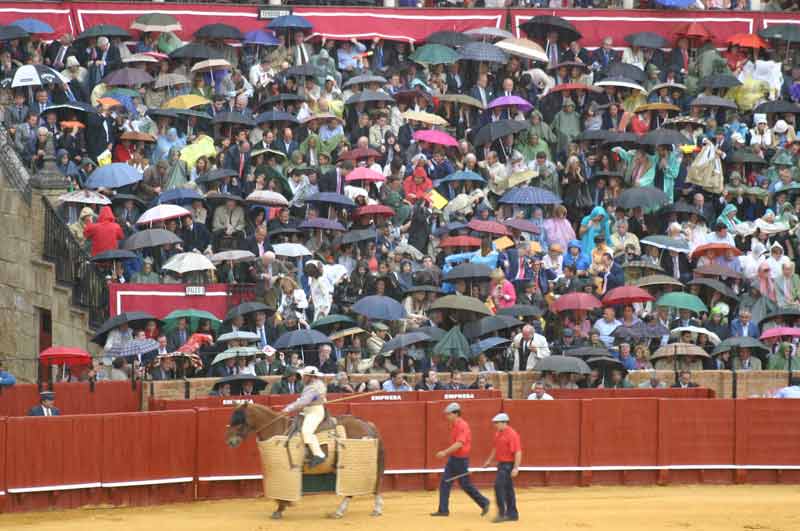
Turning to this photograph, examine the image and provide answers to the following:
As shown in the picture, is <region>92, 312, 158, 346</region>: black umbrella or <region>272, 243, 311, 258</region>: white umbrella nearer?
<region>92, 312, 158, 346</region>: black umbrella

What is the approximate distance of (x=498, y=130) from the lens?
36.7m

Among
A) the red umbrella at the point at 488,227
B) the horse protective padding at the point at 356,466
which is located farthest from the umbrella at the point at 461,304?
the horse protective padding at the point at 356,466

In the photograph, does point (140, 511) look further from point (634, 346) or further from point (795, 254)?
point (795, 254)

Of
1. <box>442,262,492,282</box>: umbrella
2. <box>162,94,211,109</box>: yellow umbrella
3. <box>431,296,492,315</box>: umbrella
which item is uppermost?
<box>162,94,211,109</box>: yellow umbrella

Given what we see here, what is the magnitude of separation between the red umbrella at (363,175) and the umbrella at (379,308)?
3.83 m

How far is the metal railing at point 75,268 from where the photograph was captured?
32.4 m

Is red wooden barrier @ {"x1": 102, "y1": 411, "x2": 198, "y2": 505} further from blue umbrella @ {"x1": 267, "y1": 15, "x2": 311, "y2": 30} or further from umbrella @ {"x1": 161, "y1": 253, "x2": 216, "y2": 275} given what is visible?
blue umbrella @ {"x1": 267, "y1": 15, "x2": 311, "y2": 30}

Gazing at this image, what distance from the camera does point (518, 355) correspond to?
3142 centimetres

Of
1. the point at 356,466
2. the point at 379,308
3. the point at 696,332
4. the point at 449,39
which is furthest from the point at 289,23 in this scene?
the point at 356,466

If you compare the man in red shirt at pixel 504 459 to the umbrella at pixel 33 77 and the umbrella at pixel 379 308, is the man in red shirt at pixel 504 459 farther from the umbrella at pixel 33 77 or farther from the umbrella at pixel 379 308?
the umbrella at pixel 33 77

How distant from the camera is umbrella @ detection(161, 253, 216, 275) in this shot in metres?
32.0

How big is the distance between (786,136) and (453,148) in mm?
6337

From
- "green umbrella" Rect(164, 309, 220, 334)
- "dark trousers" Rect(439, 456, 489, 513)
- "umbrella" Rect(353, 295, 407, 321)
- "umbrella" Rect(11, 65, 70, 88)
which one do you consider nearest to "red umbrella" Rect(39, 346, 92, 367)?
"green umbrella" Rect(164, 309, 220, 334)

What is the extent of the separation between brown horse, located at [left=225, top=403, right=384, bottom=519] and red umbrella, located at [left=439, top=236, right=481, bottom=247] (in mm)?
7494
